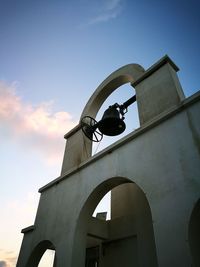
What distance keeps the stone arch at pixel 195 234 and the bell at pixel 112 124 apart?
9.01 feet

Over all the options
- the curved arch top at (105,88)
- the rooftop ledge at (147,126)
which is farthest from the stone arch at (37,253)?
the curved arch top at (105,88)

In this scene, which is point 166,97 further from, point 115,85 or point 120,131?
point 115,85

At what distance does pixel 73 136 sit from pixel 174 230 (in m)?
4.82

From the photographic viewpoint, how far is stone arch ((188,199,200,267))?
252 cm

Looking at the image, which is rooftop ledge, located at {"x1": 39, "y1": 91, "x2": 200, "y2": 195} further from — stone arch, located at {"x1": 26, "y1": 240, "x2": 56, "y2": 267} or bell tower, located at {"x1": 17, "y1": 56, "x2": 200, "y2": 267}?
stone arch, located at {"x1": 26, "y1": 240, "x2": 56, "y2": 267}

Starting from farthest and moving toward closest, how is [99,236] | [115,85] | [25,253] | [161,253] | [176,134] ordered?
1. [115,85]
2. [99,236]
3. [25,253]
4. [176,134]
5. [161,253]

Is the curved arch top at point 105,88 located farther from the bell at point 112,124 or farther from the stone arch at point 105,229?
the stone arch at point 105,229

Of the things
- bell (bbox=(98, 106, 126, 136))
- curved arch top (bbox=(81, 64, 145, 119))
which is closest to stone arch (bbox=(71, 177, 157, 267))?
bell (bbox=(98, 106, 126, 136))

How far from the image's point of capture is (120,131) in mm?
5141

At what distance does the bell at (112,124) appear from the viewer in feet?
16.6

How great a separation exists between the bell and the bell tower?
0.02 metres

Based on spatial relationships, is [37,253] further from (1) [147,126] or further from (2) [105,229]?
(1) [147,126]

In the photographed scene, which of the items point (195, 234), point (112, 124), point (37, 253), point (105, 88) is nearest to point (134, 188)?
point (112, 124)

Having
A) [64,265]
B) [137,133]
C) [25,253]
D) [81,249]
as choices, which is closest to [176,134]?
[137,133]
